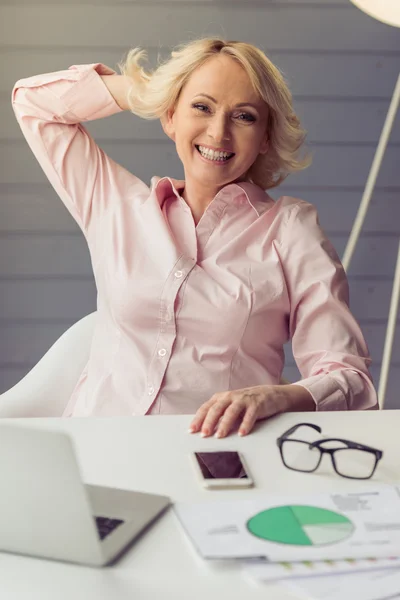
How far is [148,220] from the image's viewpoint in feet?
6.61

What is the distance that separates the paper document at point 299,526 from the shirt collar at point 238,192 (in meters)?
1.03

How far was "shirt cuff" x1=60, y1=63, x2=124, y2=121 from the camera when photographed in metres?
2.18

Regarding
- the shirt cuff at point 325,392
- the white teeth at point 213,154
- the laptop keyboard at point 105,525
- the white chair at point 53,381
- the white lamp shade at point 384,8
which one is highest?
the white lamp shade at point 384,8

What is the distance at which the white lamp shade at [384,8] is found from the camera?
8.39ft

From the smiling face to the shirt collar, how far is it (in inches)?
1.0

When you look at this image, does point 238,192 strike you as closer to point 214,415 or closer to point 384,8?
point 214,415

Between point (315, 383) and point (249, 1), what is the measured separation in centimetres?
203

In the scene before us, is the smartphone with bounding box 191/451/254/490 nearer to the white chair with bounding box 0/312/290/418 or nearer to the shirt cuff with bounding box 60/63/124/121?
the white chair with bounding box 0/312/290/418

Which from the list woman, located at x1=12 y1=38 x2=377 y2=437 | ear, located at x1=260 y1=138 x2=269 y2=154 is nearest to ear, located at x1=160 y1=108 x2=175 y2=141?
woman, located at x1=12 y1=38 x2=377 y2=437

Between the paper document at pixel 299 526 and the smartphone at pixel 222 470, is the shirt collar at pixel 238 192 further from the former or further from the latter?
the paper document at pixel 299 526

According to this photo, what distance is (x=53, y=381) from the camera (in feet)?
6.75

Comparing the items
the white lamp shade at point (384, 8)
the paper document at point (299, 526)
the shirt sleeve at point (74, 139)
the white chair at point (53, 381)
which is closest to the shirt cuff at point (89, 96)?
the shirt sleeve at point (74, 139)

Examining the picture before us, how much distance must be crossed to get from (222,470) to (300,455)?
15 centimetres

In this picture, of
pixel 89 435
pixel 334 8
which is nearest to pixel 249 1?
pixel 334 8
